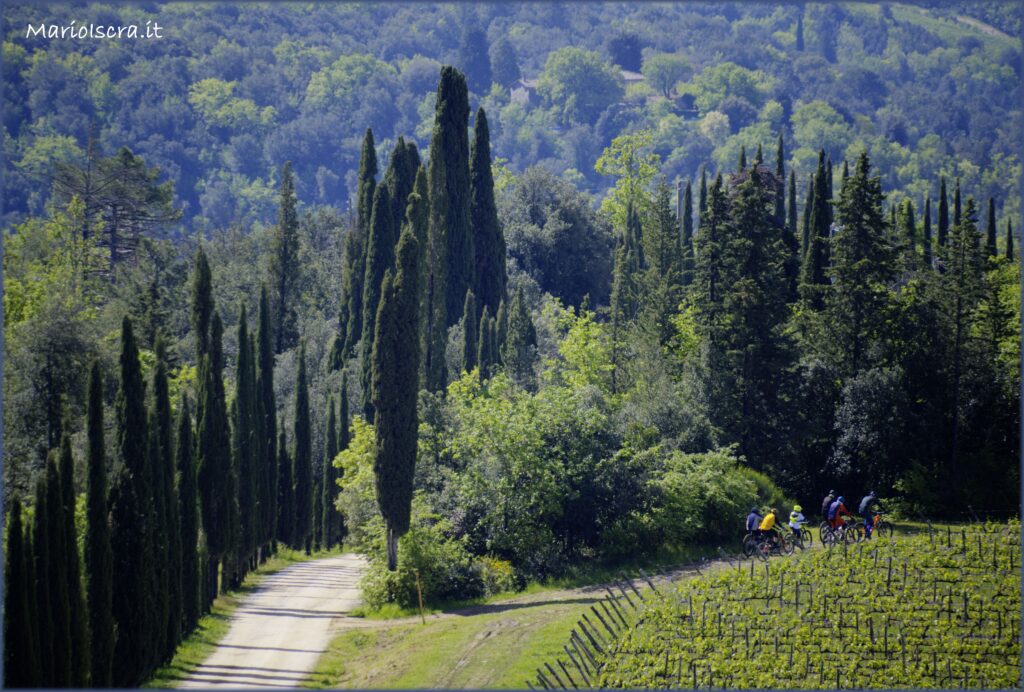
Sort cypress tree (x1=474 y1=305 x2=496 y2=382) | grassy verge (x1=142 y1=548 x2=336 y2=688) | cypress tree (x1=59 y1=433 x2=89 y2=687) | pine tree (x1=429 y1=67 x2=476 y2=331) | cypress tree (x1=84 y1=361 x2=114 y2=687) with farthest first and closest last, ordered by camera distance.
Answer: pine tree (x1=429 y1=67 x2=476 y2=331)
cypress tree (x1=474 y1=305 x2=496 y2=382)
grassy verge (x1=142 y1=548 x2=336 y2=688)
cypress tree (x1=84 y1=361 x2=114 y2=687)
cypress tree (x1=59 y1=433 x2=89 y2=687)

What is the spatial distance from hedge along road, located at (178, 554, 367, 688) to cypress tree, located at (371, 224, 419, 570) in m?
3.10

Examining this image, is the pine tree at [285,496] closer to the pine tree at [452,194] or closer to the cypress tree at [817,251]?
the pine tree at [452,194]

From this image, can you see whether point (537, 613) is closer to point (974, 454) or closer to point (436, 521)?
point (436, 521)

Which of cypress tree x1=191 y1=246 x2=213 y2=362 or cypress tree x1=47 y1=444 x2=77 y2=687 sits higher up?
cypress tree x1=191 y1=246 x2=213 y2=362

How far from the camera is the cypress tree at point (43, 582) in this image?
1080 inches

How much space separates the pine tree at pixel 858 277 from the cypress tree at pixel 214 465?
23463 millimetres

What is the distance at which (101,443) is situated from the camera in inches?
1193

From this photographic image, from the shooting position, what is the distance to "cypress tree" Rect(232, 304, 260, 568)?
154 feet

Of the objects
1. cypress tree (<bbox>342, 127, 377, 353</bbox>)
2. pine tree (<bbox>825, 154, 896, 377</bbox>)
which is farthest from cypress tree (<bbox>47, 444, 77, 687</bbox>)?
cypress tree (<bbox>342, 127, 377, 353</bbox>)

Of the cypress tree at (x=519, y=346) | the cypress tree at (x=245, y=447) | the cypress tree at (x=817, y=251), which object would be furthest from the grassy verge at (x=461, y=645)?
the cypress tree at (x=817, y=251)

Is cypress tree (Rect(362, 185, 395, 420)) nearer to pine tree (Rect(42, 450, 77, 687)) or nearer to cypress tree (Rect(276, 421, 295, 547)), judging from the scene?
cypress tree (Rect(276, 421, 295, 547))

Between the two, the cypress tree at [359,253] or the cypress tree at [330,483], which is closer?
the cypress tree at [330,483]

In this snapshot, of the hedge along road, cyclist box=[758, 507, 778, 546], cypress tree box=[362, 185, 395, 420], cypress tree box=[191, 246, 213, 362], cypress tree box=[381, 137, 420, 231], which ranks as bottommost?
the hedge along road

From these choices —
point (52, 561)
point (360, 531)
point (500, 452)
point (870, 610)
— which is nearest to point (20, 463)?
point (360, 531)
